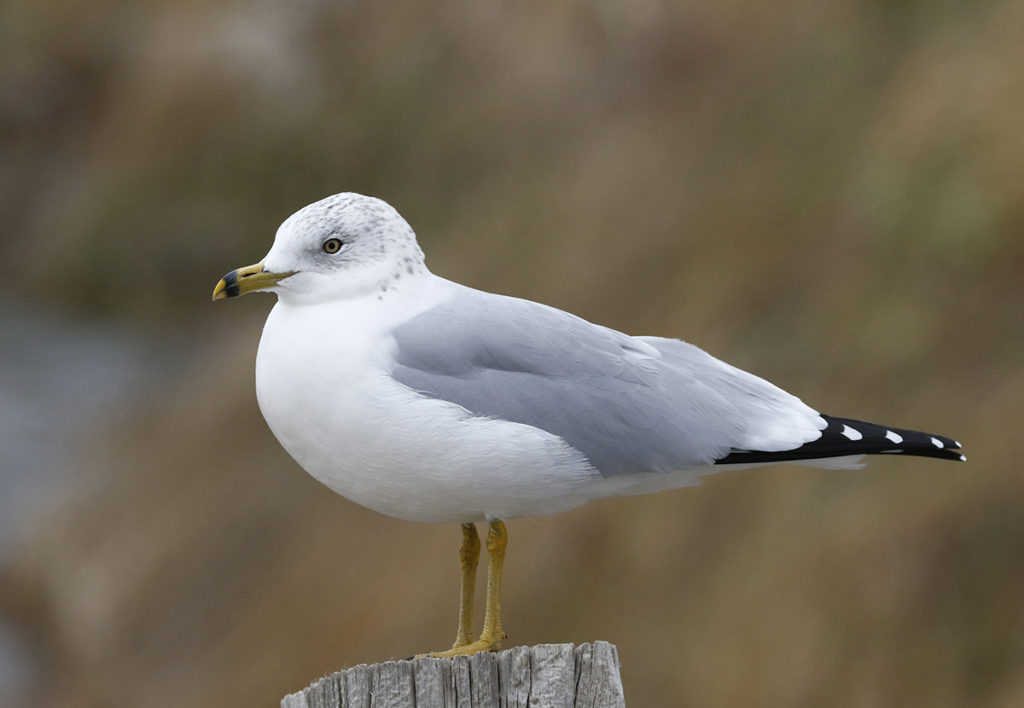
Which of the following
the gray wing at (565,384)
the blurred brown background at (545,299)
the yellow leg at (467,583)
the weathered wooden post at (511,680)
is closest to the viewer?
the weathered wooden post at (511,680)

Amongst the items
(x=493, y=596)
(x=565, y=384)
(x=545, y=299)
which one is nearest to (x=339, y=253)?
(x=565, y=384)

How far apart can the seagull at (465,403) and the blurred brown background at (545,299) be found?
2792 millimetres

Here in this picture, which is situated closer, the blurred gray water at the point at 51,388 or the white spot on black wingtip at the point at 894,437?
the white spot on black wingtip at the point at 894,437

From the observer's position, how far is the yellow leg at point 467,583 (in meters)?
3.05

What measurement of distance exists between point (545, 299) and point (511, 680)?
5221 mm

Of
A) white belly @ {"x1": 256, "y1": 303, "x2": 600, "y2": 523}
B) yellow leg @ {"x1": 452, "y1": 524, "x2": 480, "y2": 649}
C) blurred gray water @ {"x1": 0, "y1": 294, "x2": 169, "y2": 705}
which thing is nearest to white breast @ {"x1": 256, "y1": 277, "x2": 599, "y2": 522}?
white belly @ {"x1": 256, "y1": 303, "x2": 600, "y2": 523}

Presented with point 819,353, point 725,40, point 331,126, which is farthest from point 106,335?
point 819,353

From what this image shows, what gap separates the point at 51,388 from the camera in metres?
9.46

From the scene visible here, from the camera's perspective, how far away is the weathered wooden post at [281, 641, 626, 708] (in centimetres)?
237

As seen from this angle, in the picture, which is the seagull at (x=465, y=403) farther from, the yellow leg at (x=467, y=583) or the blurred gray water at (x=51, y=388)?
the blurred gray water at (x=51, y=388)

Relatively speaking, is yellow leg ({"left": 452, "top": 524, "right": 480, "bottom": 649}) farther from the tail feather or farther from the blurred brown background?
the blurred brown background

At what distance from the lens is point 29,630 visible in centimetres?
811

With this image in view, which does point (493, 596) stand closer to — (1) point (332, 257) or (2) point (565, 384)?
(2) point (565, 384)

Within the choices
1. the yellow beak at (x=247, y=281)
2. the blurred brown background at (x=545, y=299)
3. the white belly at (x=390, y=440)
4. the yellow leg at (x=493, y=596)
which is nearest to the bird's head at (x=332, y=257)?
the yellow beak at (x=247, y=281)
